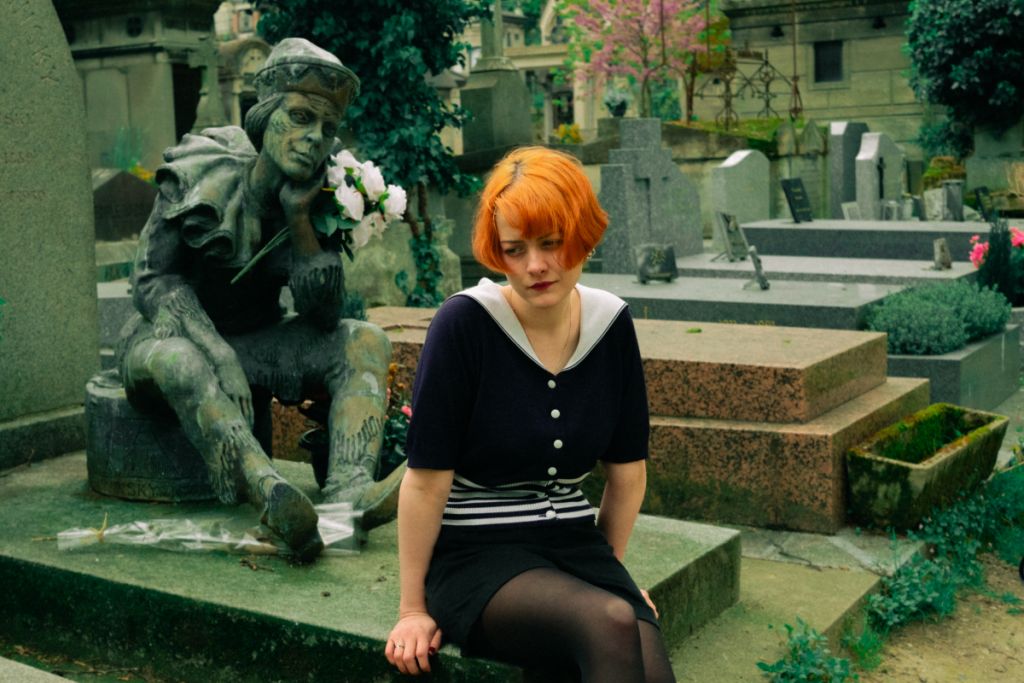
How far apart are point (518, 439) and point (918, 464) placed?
9.71 ft

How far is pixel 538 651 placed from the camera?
269cm

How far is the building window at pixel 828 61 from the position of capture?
27703 millimetres

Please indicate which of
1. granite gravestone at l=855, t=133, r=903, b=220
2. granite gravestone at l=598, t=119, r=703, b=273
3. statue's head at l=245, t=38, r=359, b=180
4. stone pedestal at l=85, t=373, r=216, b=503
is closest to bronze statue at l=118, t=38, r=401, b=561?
statue's head at l=245, t=38, r=359, b=180

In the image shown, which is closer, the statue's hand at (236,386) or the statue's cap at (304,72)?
the statue's cap at (304,72)

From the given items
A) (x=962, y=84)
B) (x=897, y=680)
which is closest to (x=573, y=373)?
(x=897, y=680)

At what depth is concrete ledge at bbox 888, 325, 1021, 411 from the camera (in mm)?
7602

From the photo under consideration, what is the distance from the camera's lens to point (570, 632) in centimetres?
257

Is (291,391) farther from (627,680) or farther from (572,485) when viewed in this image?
(627,680)

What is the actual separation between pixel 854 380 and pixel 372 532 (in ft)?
9.12

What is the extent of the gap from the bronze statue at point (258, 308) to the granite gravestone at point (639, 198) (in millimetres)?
7466

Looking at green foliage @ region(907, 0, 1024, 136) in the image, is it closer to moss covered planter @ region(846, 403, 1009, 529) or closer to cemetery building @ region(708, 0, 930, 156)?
cemetery building @ region(708, 0, 930, 156)

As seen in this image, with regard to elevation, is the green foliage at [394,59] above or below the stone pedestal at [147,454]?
above

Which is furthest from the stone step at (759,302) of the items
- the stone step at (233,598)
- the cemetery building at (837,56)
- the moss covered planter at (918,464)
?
the cemetery building at (837,56)

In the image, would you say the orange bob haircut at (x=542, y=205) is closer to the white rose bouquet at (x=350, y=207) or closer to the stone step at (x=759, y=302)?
the white rose bouquet at (x=350, y=207)
